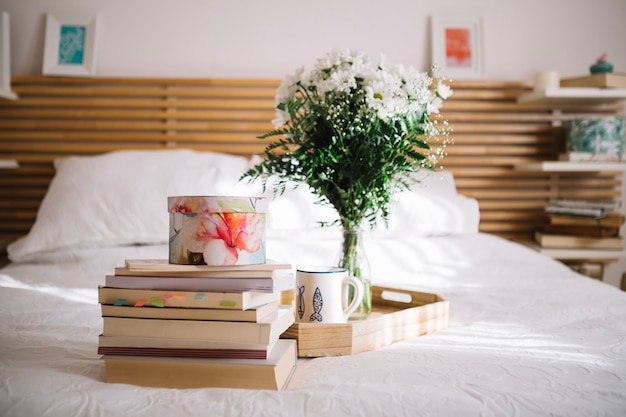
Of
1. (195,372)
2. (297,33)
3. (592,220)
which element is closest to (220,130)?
(297,33)

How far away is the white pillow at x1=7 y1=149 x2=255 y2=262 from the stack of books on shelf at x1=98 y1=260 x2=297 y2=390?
1260 millimetres

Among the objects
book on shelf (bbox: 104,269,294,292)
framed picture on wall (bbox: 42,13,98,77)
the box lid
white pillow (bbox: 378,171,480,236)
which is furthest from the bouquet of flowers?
framed picture on wall (bbox: 42,13,98,77)

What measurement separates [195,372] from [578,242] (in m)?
2.23

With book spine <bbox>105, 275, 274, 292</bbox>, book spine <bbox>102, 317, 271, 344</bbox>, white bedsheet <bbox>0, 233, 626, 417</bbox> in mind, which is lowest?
white bedsheet <bbox>0, 233, 626, 417</bbox>

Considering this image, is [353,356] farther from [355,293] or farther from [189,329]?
[189,329]

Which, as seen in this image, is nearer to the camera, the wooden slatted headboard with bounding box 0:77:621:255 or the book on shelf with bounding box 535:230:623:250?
the book on shelf with bounding box 535:230:623:250

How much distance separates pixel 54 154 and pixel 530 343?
244 centimetres

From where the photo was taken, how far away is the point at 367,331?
1063 mm

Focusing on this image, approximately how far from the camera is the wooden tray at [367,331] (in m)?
1.03

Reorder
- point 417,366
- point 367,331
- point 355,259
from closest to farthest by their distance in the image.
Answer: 1. point 417,366
2. point 367,331
3. point 355,259

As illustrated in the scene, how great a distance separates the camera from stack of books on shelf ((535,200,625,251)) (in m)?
2.54

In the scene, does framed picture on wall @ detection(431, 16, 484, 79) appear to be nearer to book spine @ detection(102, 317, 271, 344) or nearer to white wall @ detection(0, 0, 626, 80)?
white wall @ detection(0, 0, 626, 80)

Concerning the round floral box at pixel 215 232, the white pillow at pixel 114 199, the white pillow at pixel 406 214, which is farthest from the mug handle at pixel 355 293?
the white pillow at pixel 114 199

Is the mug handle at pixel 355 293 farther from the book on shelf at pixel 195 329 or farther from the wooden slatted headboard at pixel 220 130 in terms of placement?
the wooden slatted headboard at pixel 220 130
